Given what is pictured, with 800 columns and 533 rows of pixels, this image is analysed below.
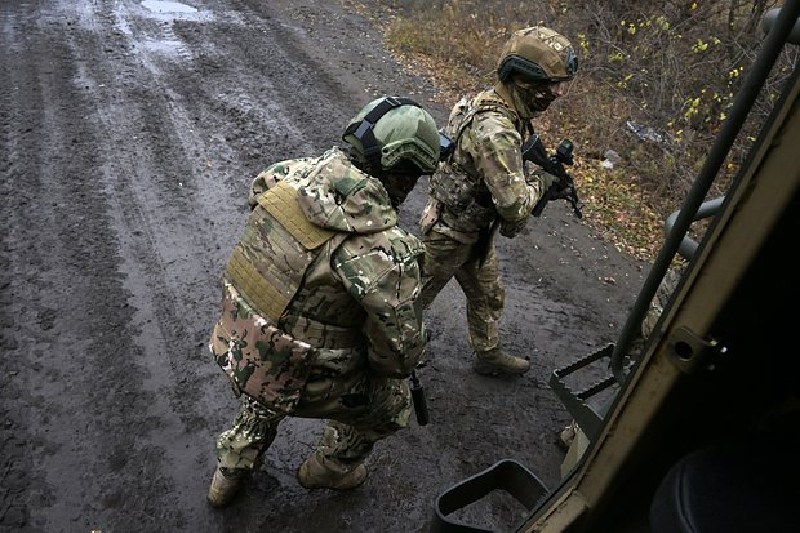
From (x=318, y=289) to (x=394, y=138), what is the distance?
0.60 metres

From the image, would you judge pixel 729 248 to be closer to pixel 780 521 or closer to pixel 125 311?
pixel 780 521

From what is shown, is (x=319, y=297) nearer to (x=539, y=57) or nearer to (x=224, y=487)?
(x=224, y=487)

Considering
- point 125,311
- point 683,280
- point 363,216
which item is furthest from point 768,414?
point 125,311

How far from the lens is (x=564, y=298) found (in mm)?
5008

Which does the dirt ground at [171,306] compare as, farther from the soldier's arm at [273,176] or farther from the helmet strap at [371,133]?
the helmet strap at [371,133]

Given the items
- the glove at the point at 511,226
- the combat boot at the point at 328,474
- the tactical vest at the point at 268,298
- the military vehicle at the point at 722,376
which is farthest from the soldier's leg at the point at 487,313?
the military vehicle at the point at 722,376

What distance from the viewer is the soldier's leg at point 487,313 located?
3863 millimetres

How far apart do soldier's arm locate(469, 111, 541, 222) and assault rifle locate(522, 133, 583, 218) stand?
0.29 metres

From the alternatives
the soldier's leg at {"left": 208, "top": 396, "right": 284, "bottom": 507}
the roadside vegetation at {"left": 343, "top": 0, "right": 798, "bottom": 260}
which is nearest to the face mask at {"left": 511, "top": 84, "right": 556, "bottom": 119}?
the soldier's leg at {"left": 208, "top": 396, "right": 284, "bottom": 507}

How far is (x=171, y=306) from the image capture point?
4352 millimetres

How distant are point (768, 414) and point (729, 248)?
61 cm

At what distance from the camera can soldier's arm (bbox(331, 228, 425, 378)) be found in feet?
7.32

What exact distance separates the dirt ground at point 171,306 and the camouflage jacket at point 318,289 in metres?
1.01

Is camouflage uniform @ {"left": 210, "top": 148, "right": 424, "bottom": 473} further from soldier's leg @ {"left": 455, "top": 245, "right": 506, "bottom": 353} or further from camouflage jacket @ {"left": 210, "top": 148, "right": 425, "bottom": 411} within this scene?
soldier's leg @ {"left": 455, "top": 245, "right": 506, "bottom": 353}
